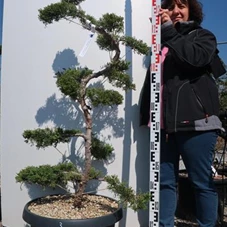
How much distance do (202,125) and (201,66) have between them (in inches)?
10.6

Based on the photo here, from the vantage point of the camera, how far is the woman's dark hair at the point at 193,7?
179cm

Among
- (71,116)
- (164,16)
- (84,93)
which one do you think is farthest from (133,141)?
(164,16)

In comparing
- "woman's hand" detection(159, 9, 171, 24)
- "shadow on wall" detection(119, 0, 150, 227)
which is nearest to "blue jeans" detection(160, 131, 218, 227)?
"shadow on wall" detection(119, 0, 150, 227)

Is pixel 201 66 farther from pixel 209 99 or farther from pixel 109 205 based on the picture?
pixel 109 205

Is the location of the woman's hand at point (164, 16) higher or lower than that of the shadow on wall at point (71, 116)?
higher

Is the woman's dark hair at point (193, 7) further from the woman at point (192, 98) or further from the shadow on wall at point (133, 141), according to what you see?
the shadow on wall at point (133, 141)

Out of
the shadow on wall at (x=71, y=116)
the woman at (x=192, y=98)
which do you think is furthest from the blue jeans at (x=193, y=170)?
the shadow on wall at (x=71, y=116)

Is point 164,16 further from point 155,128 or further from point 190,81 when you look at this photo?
point 155,128

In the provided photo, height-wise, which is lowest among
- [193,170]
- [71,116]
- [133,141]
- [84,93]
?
[193,170]

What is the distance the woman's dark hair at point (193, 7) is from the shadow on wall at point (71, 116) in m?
0.55

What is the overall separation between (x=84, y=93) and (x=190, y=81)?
51 centimetres

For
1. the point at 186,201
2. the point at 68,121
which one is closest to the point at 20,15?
the point at 68,121

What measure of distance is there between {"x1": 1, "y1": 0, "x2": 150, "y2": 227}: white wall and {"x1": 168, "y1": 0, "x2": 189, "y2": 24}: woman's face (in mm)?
271

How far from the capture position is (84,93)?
1695 millimetres
